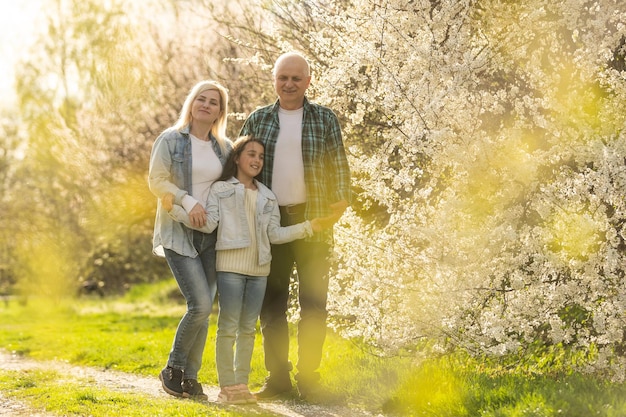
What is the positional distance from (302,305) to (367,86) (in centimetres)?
189

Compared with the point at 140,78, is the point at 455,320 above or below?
below

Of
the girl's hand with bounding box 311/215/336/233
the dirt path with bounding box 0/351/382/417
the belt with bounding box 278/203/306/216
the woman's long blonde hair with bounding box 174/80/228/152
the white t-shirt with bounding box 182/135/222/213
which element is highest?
the woman's long blonde hair with bounding box 174/80/228/152

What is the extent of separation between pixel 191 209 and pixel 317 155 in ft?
3.32

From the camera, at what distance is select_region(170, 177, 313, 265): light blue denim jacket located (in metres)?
5.82

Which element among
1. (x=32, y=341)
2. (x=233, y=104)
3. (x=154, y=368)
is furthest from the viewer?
(x=32, y=341)

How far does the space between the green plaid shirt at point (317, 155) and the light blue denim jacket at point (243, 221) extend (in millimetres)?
194

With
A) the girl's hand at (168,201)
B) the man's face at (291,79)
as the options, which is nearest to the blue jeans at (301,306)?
the girl's hand at (168,201)

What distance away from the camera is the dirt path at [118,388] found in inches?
226

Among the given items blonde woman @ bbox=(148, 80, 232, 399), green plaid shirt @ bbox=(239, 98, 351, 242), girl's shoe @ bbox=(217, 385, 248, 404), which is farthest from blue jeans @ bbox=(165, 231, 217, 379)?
green plaid shirt @ bbox=(239, 98, 351, 242)

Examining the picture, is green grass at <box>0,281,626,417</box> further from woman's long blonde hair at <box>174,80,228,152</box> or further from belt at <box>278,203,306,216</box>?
woman's long blonde hair at <box>174,80,228,152</box>

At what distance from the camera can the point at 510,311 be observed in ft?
17.8

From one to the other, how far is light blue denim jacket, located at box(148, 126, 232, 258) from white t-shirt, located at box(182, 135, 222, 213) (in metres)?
0.04

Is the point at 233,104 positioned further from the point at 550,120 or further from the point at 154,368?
the point at 550,120

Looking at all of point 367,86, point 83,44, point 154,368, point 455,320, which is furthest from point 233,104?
point 83,44
